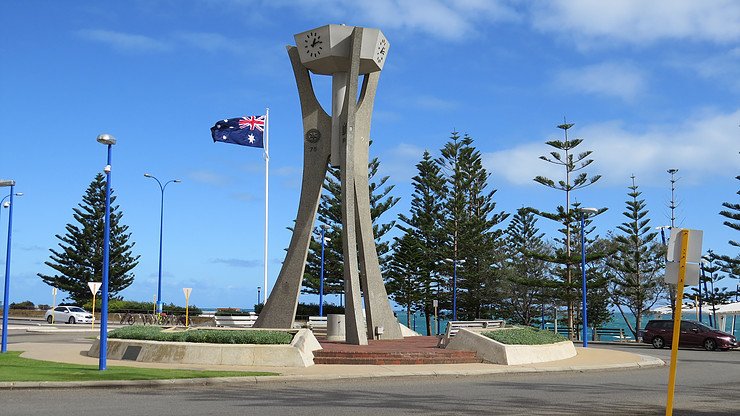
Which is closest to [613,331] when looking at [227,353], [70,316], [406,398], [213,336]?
[70,316]

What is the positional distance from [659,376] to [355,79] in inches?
469

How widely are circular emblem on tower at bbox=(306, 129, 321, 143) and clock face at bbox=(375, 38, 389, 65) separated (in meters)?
3.04

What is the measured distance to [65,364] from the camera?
17.4 meters

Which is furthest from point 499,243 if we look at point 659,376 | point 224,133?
point 659,376

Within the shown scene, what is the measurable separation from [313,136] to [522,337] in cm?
940

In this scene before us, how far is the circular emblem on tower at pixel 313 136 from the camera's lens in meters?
25.0

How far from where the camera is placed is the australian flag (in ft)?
103

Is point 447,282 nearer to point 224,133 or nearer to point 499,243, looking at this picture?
point 499,243

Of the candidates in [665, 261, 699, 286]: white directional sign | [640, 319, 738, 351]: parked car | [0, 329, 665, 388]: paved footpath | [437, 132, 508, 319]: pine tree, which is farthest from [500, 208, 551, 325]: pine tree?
[665, 261, 699, 286]: white directional sign

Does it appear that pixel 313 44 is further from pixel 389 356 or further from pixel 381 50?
pixel 389 356

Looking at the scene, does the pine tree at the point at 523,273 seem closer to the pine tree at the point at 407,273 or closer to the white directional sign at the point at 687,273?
the pine tree at the point at 407,273

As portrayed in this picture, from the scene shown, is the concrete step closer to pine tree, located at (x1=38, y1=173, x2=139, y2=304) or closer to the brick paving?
the brick paving

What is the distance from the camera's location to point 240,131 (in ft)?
104

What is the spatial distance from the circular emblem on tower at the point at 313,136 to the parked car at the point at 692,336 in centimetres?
1644
